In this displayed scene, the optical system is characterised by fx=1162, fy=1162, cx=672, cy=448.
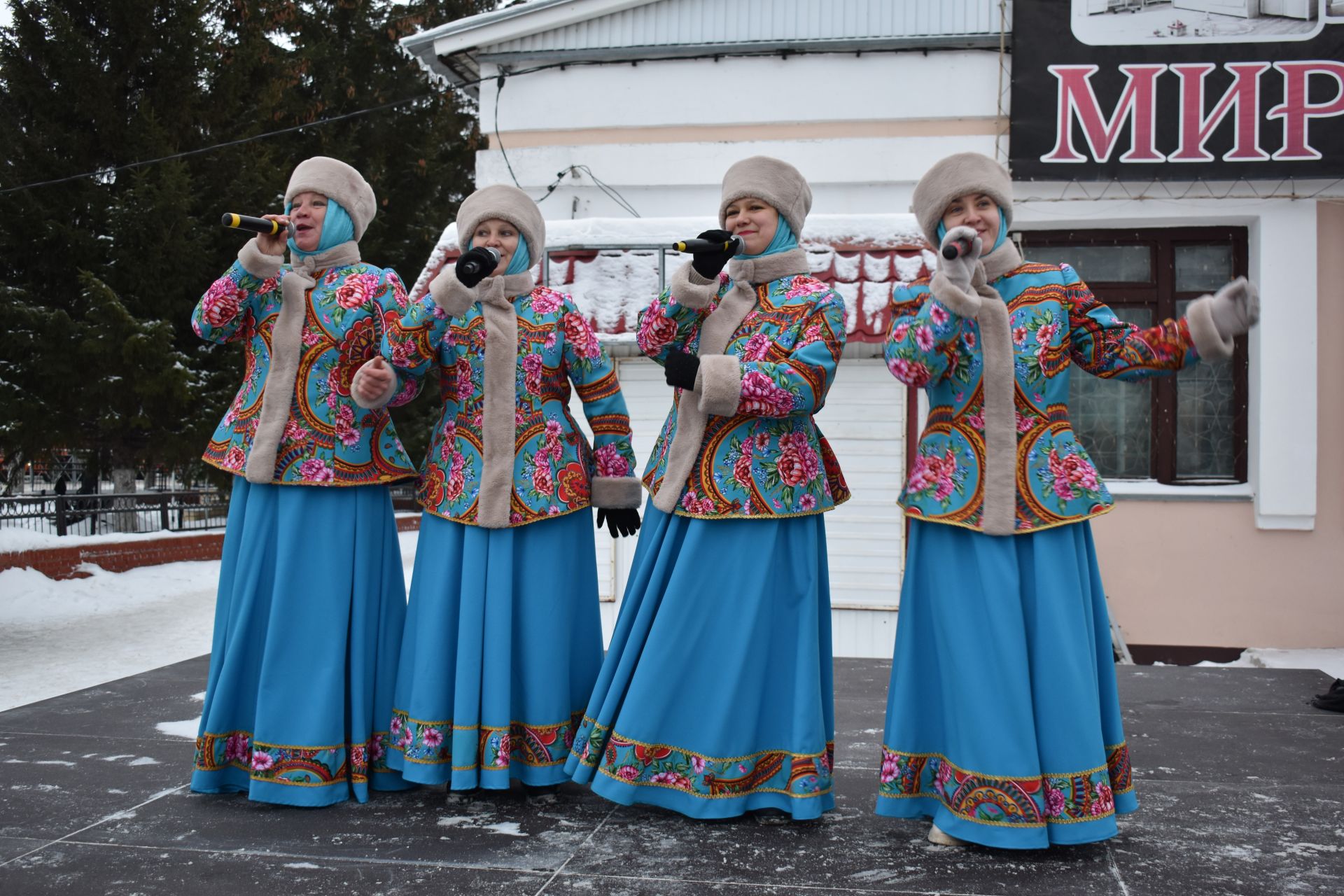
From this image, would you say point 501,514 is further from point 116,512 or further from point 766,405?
point 116,512

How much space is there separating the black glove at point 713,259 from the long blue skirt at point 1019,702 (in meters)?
0.89

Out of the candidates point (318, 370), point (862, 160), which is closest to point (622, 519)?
point (318, 370)

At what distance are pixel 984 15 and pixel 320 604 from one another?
19.8 feet

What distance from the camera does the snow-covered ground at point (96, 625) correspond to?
6707mm

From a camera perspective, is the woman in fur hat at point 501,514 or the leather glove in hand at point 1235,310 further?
the woman in fur hat at point 501,514

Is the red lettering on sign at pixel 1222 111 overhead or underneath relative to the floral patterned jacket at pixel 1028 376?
overhead

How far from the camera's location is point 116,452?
13641 mm

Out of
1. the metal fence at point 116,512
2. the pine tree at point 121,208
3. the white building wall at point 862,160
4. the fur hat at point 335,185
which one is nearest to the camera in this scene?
the fur hat at point 335,185

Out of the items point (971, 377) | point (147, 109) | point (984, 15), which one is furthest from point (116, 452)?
point (971, 377)

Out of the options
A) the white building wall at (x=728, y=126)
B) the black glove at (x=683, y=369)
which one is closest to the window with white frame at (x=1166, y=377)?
the white building wall at (x=728, y=126)

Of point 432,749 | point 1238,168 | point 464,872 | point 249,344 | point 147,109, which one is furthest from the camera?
point 147,109

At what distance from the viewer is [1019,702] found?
2.75 m

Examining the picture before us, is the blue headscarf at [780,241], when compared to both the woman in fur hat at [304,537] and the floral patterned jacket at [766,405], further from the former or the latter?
the woman in fur hat at [304,537]

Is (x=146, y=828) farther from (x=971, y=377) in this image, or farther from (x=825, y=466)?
(x=971, y=377)
